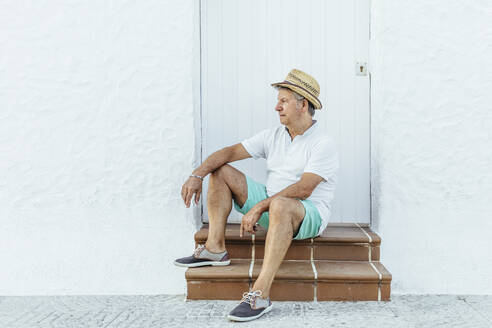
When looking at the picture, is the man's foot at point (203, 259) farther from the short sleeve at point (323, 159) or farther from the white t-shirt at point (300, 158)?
the short sleeve at point (323, 159)

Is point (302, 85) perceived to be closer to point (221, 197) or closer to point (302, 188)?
point (302, 188)

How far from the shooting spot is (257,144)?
3.79m

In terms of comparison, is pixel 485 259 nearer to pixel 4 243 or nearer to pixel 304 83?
pixel 304 83

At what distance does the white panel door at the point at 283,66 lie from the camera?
162 inches

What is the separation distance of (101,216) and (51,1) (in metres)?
1.58

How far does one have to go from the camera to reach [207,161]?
143 inches

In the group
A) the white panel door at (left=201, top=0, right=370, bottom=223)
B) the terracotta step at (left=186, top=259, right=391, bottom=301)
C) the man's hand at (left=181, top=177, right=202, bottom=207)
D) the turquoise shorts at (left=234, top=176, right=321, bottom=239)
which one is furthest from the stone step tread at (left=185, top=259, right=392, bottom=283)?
the white panel door at (left=201, top=0, right=370, bottom=223)

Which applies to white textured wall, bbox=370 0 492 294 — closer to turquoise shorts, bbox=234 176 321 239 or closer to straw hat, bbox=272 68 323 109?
straw hat, bbox=272 68 323 109

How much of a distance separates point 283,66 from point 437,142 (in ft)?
4.20

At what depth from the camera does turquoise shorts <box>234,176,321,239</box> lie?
3395mm

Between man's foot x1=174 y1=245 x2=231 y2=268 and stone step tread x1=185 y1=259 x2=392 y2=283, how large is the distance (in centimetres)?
4

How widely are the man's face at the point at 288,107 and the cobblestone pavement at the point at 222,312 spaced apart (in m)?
1.22

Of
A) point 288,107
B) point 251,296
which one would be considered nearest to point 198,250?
point 251,296

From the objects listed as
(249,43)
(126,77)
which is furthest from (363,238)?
(126,77)
